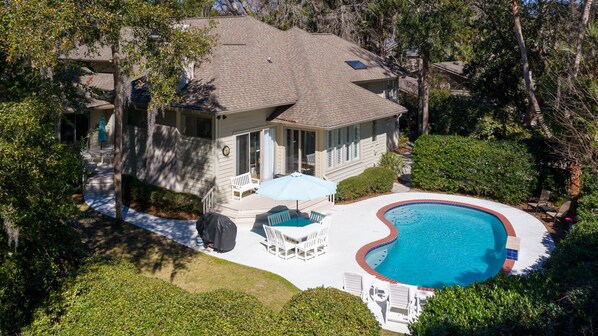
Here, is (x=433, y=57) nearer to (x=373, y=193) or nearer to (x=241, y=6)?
(x=373, y=193)

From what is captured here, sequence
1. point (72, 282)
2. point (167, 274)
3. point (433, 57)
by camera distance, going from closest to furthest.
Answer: point (72, 282) < point (167, 274) < point (433, 57)

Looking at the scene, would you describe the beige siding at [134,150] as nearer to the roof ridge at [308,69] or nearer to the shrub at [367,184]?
the roof ridge at [308,69]

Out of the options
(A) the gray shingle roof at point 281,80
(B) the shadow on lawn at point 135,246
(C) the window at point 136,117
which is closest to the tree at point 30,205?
(B) the shadow on lawn at point 135,246

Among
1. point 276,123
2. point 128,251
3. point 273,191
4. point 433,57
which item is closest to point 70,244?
point 128,251

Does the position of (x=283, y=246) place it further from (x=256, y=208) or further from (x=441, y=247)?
(x=441, y=247)

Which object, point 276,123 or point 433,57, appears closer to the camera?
point 276,123

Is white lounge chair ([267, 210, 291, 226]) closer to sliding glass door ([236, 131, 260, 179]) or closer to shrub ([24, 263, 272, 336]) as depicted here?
sliding glass door ([236, 131, 260, 179])
